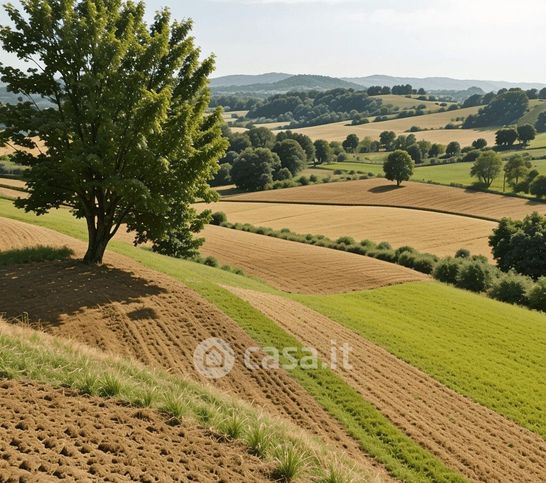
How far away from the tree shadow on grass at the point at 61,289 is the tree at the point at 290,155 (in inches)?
3834

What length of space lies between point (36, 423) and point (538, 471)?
46.9 ft

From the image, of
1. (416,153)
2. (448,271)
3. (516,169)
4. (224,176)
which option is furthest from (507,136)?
(448,271)

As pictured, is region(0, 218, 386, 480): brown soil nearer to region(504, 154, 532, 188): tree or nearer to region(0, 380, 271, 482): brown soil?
region(0, 380, 271, 482): brown soil

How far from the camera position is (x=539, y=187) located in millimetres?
89438

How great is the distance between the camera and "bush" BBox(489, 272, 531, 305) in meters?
41.8

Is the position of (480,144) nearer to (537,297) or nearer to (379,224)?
(379,224)

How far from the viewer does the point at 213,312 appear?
21.0m

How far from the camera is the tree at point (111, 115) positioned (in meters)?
19.3

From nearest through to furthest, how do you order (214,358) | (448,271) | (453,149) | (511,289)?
(214,358) < (511,289) < (448,271) < (453,149)

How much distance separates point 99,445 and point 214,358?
9.19m

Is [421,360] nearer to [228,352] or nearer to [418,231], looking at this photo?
[228,352]

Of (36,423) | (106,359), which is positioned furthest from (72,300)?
(36,423)

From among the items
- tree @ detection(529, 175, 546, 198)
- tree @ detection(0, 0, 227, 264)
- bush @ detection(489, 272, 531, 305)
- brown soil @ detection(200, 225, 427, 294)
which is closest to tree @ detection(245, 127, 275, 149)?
tree @ detection(529, 175, 546, 198)

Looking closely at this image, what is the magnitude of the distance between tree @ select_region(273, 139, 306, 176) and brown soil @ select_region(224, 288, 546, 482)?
97365 millimetres
